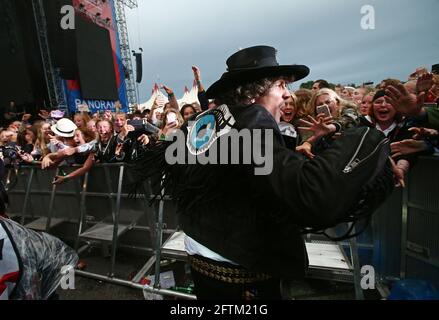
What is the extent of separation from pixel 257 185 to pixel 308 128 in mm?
1143

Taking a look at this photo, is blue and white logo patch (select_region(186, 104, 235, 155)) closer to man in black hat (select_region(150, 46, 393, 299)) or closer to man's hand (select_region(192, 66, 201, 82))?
man in black hat (select_region(150, 46, 393, 299))

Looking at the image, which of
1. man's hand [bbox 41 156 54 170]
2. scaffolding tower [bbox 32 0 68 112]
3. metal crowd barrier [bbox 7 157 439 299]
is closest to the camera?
metal crowd barrier [bbox 7 157 439 299]

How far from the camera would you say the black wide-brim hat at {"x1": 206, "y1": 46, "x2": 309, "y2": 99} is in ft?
3.95

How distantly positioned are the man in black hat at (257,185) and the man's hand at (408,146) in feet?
3.31

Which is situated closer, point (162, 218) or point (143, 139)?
point (162, 218)

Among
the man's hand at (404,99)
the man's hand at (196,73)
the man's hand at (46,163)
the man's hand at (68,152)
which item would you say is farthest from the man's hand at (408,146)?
the man's hand at (46,163)

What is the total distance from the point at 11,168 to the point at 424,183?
567cm

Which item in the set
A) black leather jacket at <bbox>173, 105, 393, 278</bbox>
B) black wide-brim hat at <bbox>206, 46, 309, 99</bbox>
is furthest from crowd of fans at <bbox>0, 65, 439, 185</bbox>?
black leather jacket at <bbox>173, 105, 393, 278</bbox>

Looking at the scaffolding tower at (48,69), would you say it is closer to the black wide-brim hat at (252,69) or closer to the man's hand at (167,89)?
the man's hand at (167,89)

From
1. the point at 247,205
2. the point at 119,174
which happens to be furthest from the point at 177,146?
the point at 119,174

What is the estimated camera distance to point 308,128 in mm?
1918

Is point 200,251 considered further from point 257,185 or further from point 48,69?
point 48,69

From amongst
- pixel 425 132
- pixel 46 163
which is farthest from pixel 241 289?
pixel 46 163

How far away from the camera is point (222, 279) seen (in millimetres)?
1255
